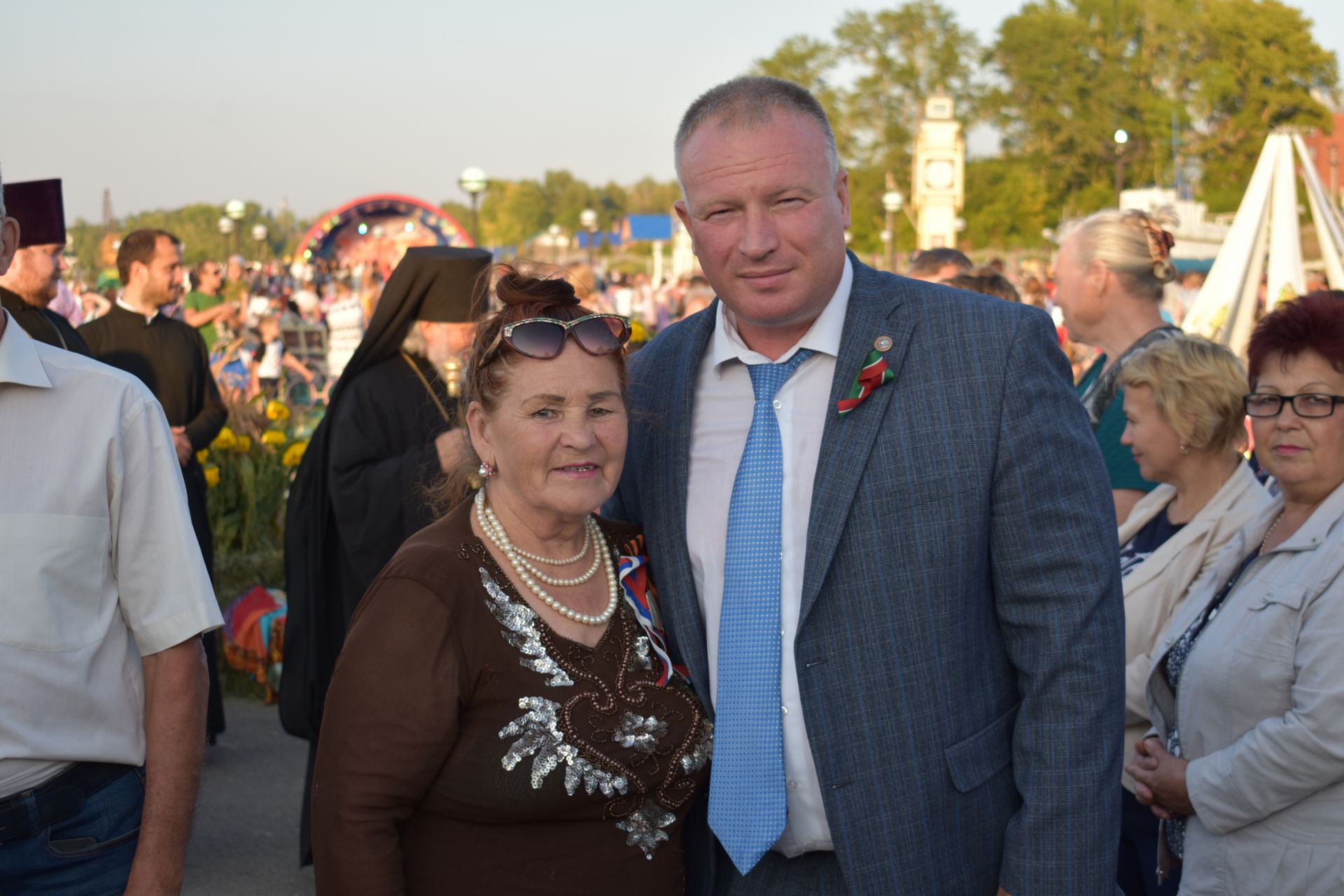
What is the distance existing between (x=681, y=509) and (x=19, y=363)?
49.0 inches

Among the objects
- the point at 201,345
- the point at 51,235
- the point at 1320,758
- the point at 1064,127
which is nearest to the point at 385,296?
the point at 51,235

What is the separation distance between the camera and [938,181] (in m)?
20.4

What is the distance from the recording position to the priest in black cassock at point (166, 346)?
6320 mm

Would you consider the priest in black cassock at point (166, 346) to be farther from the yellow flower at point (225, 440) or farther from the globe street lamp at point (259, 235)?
the globe street lamp at point (259, 235)

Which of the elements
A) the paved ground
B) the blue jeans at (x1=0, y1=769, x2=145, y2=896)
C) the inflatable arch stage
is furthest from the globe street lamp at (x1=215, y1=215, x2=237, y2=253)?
the blue jeans at (x1=0, y1=769, x2=145, y2=896)

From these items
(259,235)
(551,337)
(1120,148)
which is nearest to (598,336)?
(551,337)

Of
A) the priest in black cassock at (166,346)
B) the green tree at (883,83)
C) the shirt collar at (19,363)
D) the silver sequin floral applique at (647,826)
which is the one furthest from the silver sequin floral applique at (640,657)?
the green tree at (883,83)

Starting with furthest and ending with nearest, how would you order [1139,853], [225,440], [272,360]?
[272,360]
[225,440]
[1139,853]

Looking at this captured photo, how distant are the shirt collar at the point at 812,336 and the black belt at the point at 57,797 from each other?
1.40m

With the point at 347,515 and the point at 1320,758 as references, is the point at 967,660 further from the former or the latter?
the point at 347,515

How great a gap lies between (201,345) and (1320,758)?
5711mm

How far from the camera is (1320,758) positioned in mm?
2846

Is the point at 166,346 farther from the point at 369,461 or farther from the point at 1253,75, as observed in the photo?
the point at 1253,75

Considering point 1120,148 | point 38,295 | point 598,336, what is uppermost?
point 1120,148
